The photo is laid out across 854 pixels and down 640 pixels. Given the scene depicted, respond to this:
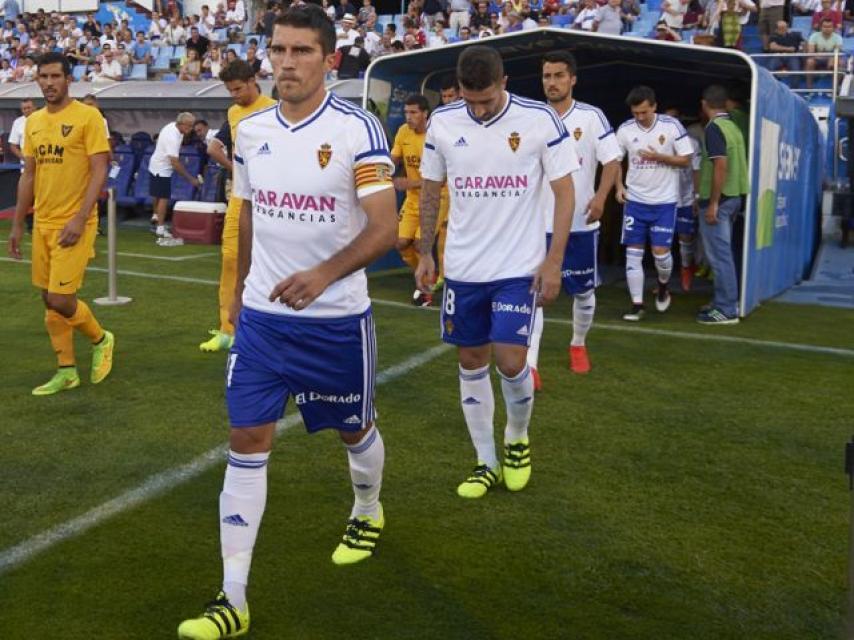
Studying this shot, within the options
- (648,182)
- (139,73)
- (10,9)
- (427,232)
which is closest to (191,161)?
(139,73)

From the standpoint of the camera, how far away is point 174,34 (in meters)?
28.3

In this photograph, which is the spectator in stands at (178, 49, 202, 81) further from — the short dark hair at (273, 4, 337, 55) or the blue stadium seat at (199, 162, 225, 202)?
the short dark hair at (273, 4, 337, 55)

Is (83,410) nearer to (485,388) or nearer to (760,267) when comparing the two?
(485,388)

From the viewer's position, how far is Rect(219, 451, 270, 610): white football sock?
3.37m

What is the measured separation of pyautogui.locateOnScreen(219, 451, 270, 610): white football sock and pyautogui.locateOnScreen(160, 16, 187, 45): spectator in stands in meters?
26.7

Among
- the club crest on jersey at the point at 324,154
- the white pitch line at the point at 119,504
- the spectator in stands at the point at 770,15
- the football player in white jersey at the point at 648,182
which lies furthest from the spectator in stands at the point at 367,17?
the club crest on jersey at the point at 324,154

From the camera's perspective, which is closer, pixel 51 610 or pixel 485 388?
pixel 51 610

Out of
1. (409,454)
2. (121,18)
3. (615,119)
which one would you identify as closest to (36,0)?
(121,18)

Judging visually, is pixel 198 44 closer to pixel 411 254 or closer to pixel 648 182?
pixel 411 254

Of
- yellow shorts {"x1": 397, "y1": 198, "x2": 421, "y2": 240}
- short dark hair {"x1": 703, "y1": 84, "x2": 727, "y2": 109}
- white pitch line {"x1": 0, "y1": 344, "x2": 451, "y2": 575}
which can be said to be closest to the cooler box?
yellow shorts {"x1": 397, "y1": 198, "x2": 421, "y2": 240}

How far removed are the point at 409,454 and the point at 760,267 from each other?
652cm

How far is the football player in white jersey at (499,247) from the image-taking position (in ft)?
15.4

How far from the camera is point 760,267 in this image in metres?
10.6

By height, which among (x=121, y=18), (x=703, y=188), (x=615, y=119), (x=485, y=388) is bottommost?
(x=485, y=388)
